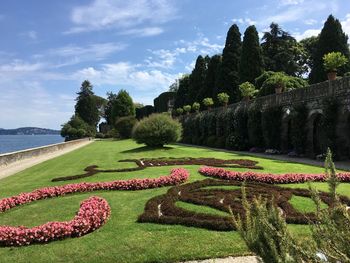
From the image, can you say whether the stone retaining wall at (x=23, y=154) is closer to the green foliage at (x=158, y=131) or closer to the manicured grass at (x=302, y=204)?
the green foliage at (x=158, y=131)

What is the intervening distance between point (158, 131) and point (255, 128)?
231 inches

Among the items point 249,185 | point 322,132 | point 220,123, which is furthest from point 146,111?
point 249,185

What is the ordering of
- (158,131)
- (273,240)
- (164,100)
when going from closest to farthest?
(273,240) → (158,131) → (164,100)

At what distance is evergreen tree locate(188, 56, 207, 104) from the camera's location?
47781mm

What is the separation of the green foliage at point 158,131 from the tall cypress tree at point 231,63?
51.9ft

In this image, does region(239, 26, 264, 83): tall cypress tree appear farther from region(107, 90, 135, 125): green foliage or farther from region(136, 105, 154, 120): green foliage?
region(136, 105, 154, 120): green foliage

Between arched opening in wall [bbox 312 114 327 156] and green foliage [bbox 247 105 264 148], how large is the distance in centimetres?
458

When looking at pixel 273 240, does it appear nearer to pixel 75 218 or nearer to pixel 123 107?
pixel 75 218

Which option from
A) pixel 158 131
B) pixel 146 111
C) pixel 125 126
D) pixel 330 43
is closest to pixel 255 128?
pixel 158 131

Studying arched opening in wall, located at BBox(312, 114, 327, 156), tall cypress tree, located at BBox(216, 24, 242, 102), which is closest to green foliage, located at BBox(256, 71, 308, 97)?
arched opening in wall, located at BBox(312, 114, 327, 156)

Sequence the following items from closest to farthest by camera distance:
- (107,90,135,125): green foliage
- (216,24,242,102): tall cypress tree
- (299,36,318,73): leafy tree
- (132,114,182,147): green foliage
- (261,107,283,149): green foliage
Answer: (261,107,283,149): green foliage < (132,114,182,147): green foliage < (216,24,242,102): tall cypress tree < (299,36,318,73): leafy tree < (107,90,135,125): green foliage

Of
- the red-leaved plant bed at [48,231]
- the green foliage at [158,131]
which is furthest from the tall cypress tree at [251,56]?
the red-leaved plant bed at [48,231]

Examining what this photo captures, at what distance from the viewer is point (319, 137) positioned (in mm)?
18531

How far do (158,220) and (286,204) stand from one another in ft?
8.69
